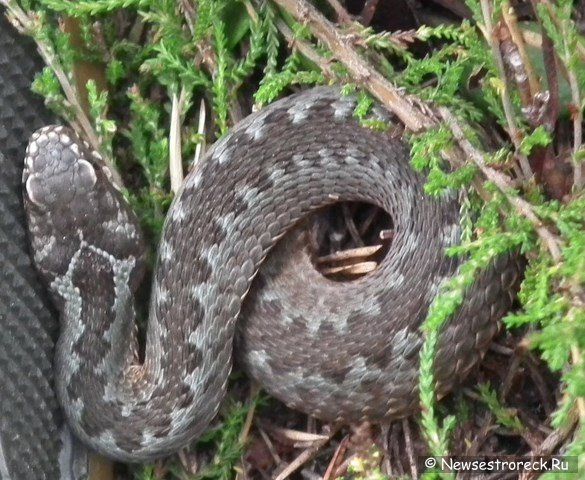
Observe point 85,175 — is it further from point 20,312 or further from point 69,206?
point 20,312

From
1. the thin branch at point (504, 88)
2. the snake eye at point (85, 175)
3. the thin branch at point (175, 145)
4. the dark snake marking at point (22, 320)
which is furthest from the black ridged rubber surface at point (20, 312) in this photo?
the thin branch at point (504, 88)

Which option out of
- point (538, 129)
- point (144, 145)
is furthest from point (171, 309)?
point (538, 129)

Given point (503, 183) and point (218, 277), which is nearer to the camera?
point (503, 183)

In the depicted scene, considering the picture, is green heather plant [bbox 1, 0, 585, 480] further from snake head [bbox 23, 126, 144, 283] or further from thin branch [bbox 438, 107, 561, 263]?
snake head [bbox 23, 126, 144, 283]

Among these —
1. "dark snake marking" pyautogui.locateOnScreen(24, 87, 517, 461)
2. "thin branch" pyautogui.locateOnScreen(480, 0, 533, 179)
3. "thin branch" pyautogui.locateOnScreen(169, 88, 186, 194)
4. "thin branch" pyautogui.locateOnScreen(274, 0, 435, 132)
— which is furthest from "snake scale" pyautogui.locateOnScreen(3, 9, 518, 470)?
"thin branch" pyautogui.locateOnScreen(480, 0, 533, 179)

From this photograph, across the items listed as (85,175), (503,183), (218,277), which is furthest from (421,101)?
(85,175)

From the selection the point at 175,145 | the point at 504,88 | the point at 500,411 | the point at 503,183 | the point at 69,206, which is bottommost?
the point at 500,411
